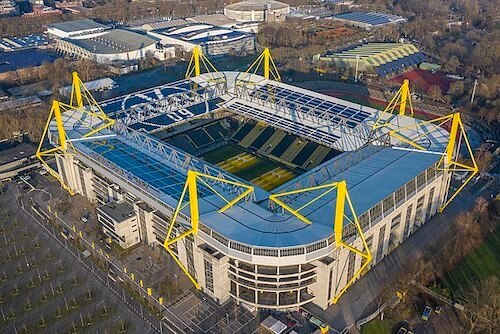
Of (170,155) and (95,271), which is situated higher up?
(170,155)

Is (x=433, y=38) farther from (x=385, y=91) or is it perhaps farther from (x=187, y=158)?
(x=187, y=158)

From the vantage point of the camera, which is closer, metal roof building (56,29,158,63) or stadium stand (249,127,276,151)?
stadium stand (249,127,276,151)

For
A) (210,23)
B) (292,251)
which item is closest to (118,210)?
(292,251)

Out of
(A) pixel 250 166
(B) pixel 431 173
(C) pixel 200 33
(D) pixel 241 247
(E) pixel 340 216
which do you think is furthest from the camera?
(C) pixel 200 33

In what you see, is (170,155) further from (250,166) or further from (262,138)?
(262,138)

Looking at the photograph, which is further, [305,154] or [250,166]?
[305,154]

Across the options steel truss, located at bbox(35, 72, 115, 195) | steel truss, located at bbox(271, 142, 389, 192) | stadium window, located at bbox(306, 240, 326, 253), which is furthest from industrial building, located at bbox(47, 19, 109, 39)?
stadium window, located at bbox(306, 240, 326, 253)

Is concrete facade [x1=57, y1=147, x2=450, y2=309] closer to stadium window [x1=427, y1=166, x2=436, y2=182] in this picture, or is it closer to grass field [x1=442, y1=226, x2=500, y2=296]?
stadium window [x1=427, y1=166, x2=436, y2=182]
